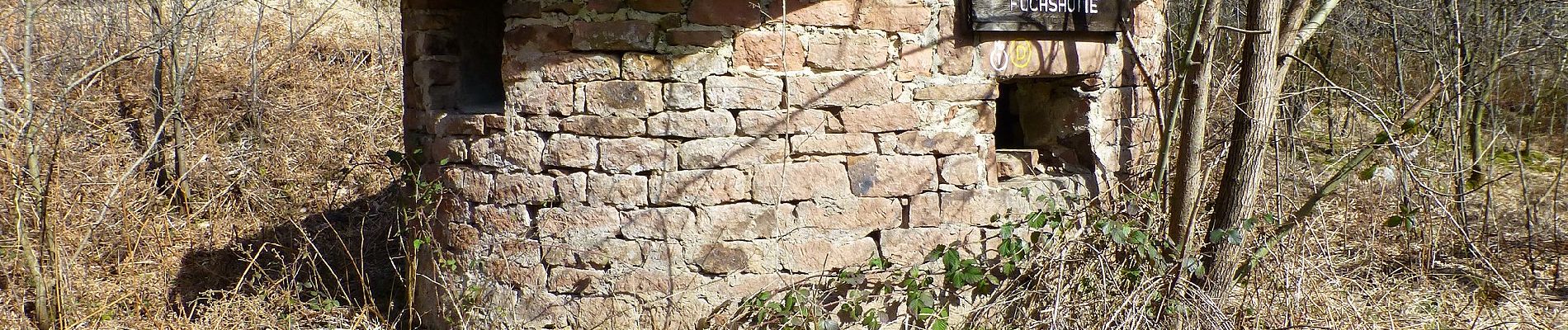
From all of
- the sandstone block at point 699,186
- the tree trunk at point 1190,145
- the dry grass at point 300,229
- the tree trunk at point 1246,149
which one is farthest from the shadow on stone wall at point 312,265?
the tree trunk at point 1246,149

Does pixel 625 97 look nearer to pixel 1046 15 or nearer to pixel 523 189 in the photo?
pixel 523 189

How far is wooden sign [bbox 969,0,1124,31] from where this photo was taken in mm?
3561

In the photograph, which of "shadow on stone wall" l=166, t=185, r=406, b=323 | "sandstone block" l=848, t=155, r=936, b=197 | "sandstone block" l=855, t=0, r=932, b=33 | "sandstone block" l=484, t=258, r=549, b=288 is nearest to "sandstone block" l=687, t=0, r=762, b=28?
"sandstone block" l=855, t=0, r=932, b=33

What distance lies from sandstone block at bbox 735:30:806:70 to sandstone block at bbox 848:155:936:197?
423 millimetres

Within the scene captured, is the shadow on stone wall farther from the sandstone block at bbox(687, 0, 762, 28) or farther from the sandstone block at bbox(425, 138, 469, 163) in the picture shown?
the sandstone block at bbox(687, 0, 762, 28)

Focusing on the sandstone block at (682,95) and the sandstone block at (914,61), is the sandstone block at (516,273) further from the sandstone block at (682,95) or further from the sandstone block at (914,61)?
the sandstone block at (914,61)

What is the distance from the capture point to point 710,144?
3340 mm

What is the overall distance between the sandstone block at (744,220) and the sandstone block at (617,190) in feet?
0.68

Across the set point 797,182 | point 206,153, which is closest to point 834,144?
point 797,182

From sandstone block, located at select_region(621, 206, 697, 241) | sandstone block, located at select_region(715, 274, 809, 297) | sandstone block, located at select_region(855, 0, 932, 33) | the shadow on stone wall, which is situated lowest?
the shadow on stone wall

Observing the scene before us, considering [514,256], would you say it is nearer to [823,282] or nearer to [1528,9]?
[823,282]

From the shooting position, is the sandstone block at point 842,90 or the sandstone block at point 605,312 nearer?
the sandstone block at point 842,90

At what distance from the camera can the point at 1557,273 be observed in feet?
16.4

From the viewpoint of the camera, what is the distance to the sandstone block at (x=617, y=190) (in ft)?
11.1
